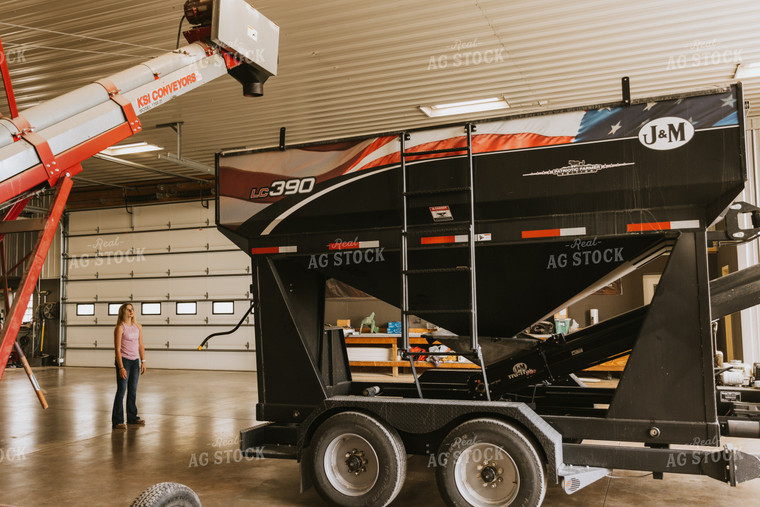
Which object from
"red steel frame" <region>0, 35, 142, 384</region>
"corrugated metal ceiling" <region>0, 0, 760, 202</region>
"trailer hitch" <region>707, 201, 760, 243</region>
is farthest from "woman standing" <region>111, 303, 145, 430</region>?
"trailer hitch" <region>707, 201, 760, 243</region>

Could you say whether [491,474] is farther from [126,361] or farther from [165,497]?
[126,361]

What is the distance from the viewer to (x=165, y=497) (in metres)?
3.50

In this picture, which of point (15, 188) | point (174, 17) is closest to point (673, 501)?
point (15, 188)

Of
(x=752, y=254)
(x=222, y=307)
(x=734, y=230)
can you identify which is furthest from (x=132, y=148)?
(x=752, y=254)

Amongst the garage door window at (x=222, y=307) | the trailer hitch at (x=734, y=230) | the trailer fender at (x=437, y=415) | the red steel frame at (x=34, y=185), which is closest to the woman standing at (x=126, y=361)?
the trailer fender at (x=437, y=415)

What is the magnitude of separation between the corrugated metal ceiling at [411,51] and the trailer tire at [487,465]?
224 inches

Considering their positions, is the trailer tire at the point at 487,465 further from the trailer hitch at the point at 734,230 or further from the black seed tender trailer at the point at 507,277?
the trailer hitch at the point at 734,230

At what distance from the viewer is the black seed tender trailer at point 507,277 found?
451 cm

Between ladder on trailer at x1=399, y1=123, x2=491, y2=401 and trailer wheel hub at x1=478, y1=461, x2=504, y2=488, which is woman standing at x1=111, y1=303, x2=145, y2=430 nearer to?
ladder on trailer at x1=399, y1=123, x2=491, y2=401

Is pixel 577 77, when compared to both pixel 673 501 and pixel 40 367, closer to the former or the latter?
pixel 673 501

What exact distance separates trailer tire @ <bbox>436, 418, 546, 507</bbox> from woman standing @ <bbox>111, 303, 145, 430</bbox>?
5.82m

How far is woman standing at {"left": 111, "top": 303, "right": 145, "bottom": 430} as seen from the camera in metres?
8.81

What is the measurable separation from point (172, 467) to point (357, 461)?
268 cm

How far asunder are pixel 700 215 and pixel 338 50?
20.9 ft
